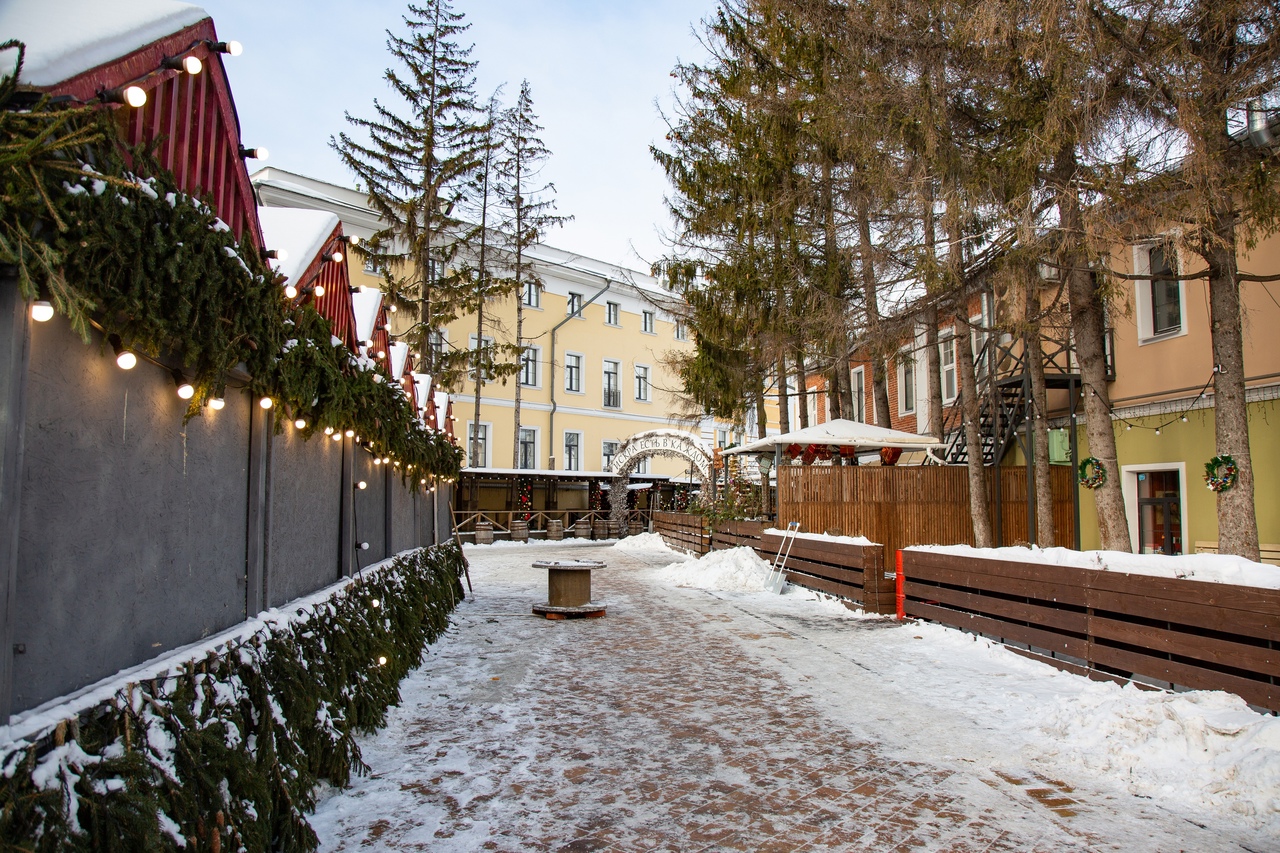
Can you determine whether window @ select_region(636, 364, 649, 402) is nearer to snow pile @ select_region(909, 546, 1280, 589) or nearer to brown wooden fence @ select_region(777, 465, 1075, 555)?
brown wooden fence @ select_region(777, 465, 1075, 555)

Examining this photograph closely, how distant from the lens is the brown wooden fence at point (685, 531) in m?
19.5

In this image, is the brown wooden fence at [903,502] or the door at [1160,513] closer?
the door at [1160,513]

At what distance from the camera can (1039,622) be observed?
7.33m

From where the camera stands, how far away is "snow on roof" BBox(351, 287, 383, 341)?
27.6ft

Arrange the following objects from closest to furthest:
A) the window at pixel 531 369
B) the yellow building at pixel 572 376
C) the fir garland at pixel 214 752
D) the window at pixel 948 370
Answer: the fir garland at pixel 214 752, the window at pixel 948 370, the yellow building at pixel 572 376, the window at pixel 531 369

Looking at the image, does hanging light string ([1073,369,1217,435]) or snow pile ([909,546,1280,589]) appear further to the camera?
hanging light string ([1073,369,1217,435])

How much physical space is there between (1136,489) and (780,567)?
6.76 meters

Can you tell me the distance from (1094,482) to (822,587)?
4117 mm

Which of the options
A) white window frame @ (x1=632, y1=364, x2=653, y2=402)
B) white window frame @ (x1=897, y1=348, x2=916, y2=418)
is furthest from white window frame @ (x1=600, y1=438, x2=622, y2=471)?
white window frame @ (x1=897, y1=348, x2=916, y2=418)

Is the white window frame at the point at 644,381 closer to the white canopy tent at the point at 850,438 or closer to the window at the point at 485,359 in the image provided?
the window at the point at 485,359

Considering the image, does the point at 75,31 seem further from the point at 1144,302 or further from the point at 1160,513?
the point at 1160,513

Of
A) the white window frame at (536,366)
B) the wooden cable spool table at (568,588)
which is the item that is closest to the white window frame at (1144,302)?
the wooden cable spool table at (568,588)

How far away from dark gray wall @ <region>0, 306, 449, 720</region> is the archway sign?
60.6 feet

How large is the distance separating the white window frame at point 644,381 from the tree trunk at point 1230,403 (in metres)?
31.3
